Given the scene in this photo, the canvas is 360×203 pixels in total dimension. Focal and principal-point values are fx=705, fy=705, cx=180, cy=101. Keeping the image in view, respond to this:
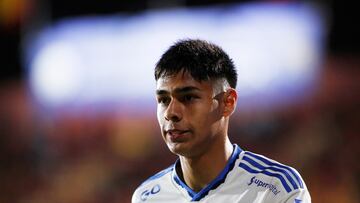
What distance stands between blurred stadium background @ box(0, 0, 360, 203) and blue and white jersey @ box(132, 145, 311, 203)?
18.9 ft

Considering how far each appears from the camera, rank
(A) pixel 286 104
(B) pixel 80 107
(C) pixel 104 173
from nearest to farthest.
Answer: (A) pixel 286 104 → (C) pixel 104 173 → (B) pixel 80 107

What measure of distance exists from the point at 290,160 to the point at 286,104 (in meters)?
1.20

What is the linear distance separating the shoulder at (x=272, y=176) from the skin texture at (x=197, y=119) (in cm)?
12

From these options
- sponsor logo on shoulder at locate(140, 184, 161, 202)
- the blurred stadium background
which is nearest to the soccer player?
sponsor logo on shoulder at locate(140, 184, 161, 202)

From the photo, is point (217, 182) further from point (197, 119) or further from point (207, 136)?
point (197, 119)

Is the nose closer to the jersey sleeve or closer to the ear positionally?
the ear

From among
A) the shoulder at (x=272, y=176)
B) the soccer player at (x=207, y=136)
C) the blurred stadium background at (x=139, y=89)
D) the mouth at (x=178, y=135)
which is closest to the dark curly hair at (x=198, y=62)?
the soccer player at (x=207, y=136)

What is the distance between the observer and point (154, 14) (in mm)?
13258

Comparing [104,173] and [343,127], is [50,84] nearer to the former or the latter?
[104,173]

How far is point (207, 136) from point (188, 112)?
164mm

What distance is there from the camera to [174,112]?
3.23 meters

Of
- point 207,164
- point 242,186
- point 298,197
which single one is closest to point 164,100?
point 207,164

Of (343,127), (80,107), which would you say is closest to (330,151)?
(343,127)

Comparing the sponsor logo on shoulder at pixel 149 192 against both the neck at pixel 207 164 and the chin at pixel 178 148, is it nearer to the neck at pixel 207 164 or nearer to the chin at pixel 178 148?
the neck at pixel 207 164
